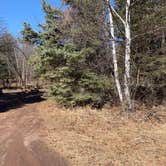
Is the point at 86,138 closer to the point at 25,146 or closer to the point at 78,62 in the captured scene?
the point at 25,146

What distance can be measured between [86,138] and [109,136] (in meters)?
0.80

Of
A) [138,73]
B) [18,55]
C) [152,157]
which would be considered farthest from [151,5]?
[18,55]

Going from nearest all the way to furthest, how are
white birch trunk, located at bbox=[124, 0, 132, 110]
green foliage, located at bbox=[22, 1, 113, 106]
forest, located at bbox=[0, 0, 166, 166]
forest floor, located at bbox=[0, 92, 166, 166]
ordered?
forest floor, located at bbox=[0, 92, 166, 166] < white birch trunk, located at bbox=[124, 0, 132, 110] < forest, located at bbox=[0, 0, 166, 166] < green foliage, located at bbox=[22, 1, 113, 106]

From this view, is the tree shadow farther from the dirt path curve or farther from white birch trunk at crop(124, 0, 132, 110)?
white birch trunk at crop(124, 0, 132, 110)

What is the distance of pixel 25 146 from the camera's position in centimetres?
914

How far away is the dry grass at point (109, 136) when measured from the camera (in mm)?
7930

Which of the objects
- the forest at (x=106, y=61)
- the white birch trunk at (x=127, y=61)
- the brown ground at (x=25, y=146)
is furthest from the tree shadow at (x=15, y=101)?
the white birch trunk at (x=127, y=61)

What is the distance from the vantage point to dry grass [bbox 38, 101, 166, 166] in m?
7.93

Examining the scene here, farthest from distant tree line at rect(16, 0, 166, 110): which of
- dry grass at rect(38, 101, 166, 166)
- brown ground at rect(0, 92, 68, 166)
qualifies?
brown ground at rect(0, 92, 68, 166)

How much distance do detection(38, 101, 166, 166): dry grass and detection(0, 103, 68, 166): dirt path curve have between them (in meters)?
0.32

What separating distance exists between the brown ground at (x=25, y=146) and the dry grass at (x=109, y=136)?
31 centimetres

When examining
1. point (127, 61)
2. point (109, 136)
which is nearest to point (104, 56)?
point (127, 61)

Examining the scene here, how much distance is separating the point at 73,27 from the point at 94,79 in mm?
3149

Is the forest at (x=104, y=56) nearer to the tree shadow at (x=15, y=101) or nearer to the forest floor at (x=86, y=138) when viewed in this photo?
the forest floor at (x=86, y=138)
